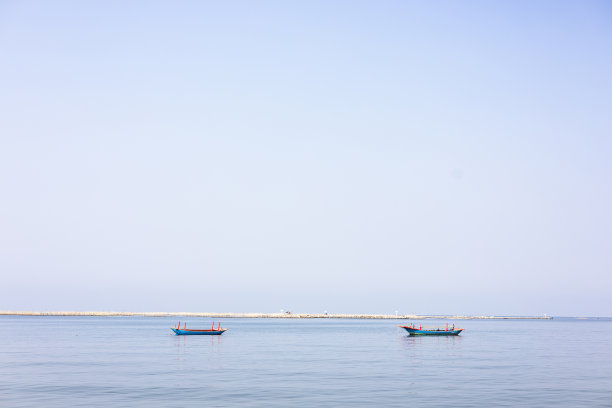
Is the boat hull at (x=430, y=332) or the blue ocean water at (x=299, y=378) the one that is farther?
the boat hull at (x=430, y=332)

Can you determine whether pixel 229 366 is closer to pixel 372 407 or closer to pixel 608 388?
pixel 372 407

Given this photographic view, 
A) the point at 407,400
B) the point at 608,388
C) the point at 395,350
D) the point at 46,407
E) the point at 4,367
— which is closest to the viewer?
the point at 46,407

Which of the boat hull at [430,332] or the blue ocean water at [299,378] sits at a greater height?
the blue ocean water at [299,378]

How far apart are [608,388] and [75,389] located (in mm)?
36912

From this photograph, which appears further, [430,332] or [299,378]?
[430,332]

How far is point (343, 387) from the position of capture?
133 feet

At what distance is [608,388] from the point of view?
41406mm

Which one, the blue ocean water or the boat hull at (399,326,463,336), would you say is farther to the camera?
the boat hull at (399,326,463,336)

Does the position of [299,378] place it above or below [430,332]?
above

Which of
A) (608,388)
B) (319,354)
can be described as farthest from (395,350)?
(608,388)

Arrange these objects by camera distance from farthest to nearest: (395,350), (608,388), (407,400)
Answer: (395,350), (608,388), (407,400)

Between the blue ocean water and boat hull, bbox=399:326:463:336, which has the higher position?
the blue ocean water

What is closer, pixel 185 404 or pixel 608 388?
pixel 185 404

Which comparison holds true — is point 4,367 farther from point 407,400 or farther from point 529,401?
point 529,401
